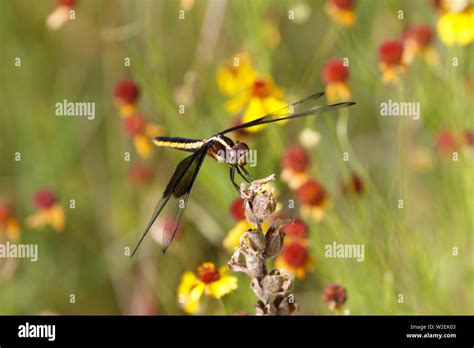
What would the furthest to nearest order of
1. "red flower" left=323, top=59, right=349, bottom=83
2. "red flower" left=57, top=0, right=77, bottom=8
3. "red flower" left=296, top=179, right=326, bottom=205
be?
"red flower" left=57, top=0, right=77, bottom=8 → "red flower" left=323, top=59, right=349, bottom=83 → "red flower" left=296, top=179, right=326, bottom=205

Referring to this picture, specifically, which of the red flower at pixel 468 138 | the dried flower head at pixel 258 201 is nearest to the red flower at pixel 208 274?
the dried flower head at pixel 258 201

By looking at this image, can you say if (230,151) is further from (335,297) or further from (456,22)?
(456,22)

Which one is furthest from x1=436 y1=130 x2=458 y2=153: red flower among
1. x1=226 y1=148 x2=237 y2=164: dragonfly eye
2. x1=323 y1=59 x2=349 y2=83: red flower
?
x1=226 y1=148 x2=237 y2=164: dragonfly eye

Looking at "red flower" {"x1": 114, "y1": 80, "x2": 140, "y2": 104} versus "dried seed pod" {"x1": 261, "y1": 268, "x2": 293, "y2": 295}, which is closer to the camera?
"dried seed pod" {"x1": 261, "y1": 268, "x2": 293, "y2": 295}

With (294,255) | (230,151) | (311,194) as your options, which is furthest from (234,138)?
(230,151)

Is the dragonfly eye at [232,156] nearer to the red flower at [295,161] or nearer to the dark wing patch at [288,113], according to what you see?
the dark wing patch at [288,113]

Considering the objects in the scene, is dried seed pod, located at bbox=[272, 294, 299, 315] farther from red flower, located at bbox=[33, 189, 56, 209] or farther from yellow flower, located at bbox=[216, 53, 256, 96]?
red flower, located at bbox=[33, 189, 56, 209]
